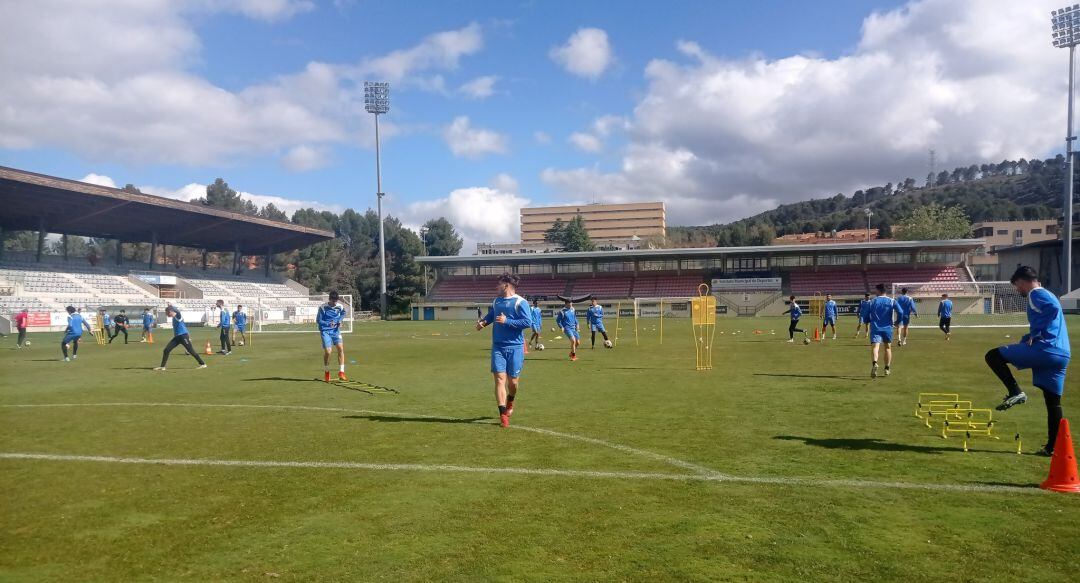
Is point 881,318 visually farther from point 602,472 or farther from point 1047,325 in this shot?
point 602,472

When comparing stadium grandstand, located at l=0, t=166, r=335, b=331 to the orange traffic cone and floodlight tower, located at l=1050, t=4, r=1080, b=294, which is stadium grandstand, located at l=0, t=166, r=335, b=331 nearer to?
the orange traffic cone

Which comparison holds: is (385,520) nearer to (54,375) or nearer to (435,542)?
(435,542)

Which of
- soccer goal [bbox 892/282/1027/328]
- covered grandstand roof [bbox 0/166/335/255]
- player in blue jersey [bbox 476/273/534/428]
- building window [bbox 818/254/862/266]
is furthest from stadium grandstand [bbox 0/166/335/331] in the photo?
building window [bbox 818/254/862/266]

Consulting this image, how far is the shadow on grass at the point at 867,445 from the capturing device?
24.2 ft

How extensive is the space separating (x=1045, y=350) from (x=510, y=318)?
253 inches

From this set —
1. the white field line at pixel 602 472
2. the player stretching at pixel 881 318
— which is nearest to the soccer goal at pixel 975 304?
the player stretching at pixel 881 318

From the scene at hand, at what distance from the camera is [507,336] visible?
9000 mm

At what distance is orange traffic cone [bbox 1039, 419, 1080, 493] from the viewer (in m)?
5.76

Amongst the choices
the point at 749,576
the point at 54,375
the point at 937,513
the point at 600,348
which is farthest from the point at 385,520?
the point at 600,348

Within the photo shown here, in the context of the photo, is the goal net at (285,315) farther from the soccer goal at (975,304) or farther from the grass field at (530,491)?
the soccer goal at (975,304)

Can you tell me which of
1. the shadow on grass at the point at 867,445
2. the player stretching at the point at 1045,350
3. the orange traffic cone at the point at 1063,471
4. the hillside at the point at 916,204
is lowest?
the shadow on grass at the point at 867,445

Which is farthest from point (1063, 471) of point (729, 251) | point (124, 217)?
point (124, 217)

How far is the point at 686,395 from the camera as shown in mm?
12109

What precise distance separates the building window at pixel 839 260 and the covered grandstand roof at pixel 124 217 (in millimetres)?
55326
